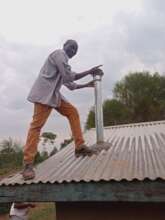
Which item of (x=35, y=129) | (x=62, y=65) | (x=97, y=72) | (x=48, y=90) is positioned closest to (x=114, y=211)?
(x=35, y=129)

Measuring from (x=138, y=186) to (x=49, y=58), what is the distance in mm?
1898

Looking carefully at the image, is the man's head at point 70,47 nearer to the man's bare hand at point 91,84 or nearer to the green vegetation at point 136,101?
the man's bare hand at point 91,84

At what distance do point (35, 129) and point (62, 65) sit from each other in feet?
2.47

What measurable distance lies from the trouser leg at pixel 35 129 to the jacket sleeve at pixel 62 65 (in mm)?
392

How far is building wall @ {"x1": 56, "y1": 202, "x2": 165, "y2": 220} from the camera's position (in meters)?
4.16

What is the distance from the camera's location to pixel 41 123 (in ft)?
14.9

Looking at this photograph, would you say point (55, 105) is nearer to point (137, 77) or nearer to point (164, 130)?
point (164, 130)

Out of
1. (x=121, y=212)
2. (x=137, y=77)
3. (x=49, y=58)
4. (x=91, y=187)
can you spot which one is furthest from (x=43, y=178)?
(x=137, y=77)

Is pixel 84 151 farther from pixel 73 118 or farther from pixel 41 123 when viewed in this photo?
pixel 41 123

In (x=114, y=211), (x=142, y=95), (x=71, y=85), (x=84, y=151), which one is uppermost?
(x=142, y=95)

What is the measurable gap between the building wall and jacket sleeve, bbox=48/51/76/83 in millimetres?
1384

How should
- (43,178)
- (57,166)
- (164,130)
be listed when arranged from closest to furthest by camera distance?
(43,178), (57,166), (164,130)

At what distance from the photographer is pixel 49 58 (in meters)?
4.70

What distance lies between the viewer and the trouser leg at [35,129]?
172 inches
